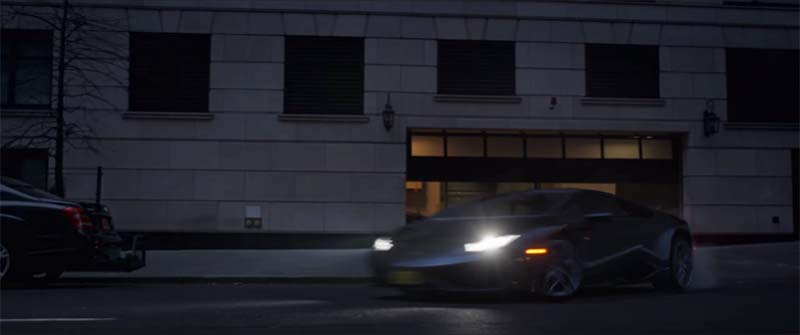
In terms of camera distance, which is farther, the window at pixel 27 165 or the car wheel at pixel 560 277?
the window at pixel 27 165

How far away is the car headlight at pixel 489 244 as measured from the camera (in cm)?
821

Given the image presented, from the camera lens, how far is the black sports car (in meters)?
8.20

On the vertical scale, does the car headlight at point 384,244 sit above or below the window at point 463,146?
below

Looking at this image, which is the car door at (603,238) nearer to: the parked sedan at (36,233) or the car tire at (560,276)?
the car tire at (560,276)

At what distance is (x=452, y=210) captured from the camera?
959cm

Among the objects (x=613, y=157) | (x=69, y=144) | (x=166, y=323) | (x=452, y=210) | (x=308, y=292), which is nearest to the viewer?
(x=166, y=323)

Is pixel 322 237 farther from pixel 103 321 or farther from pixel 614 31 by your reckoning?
pixel 103 321

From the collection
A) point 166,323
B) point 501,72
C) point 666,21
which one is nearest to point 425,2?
point 501,72

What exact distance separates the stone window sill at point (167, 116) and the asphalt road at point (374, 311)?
297 inches

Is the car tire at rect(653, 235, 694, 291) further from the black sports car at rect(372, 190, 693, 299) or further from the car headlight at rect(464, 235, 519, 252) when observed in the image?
the car headlight at rect(464, 235, 519, 252)

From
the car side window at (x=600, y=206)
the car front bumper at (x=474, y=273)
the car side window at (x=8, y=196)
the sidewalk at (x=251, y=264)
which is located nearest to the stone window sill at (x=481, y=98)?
the sidewalk at (x=251, y=264)

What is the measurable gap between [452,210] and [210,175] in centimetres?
983

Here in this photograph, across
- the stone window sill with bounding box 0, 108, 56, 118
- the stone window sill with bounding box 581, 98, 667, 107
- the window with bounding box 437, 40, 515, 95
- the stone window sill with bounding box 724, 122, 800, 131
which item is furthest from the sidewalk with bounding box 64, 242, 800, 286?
the window with bounding box 437, 40, 515, 95

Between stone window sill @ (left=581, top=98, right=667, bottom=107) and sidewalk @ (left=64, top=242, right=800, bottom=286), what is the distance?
3.52m
